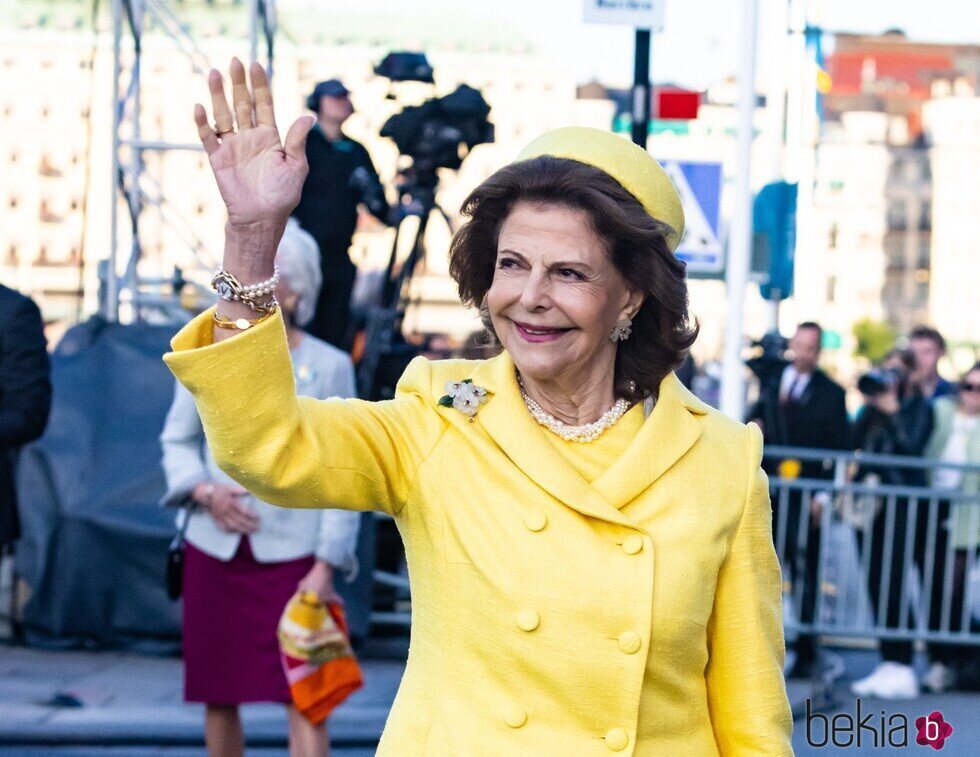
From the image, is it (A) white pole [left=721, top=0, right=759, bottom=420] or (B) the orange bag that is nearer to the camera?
(B) the orange bag

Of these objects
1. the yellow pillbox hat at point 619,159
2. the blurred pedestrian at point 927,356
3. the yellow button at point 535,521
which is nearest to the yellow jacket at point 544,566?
the yellow button at point 535,521

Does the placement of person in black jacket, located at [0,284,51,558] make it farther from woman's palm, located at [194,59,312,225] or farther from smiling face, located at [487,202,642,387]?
woman's palm, located at [194,59,312,225]

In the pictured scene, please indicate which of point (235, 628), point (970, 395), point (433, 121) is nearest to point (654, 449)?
point (235, 628)

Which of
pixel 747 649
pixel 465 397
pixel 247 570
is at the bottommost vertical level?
pixel 247 570

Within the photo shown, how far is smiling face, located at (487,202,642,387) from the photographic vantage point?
266 cm

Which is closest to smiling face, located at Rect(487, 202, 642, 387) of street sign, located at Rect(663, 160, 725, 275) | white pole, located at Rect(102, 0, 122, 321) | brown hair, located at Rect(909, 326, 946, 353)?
street sign, located at Rect(663, 160, 725, 275)

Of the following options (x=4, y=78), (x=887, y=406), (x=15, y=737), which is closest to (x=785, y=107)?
(x=887, y=406)

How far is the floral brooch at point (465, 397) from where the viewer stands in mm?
2697

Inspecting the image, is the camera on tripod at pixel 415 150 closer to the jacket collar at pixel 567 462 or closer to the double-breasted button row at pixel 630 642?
the jacket collar at pixel 567 462

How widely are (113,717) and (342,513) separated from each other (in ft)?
8.20

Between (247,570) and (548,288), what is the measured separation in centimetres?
270

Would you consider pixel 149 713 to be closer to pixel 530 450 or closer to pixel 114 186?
pixel 114 186

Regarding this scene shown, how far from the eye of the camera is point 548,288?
2.66 meters

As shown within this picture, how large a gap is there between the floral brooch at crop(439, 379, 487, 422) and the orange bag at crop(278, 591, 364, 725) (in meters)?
2.36
